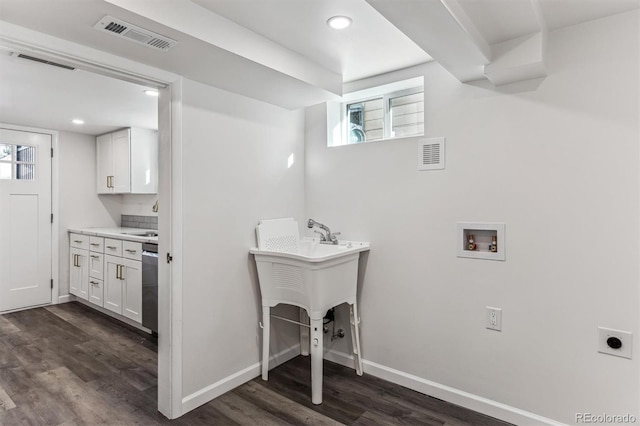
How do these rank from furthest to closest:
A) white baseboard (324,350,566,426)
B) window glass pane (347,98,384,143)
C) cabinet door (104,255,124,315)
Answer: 1. cabinet door (104,255,124,315)
2. window glass pane (347,98,384,143)
3. white baseboard (324,350,566,426)

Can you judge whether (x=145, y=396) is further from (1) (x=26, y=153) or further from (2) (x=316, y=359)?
(1) (x=26, y=153)

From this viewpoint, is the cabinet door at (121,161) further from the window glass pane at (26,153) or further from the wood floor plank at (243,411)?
the wood floor plank at (243,411)

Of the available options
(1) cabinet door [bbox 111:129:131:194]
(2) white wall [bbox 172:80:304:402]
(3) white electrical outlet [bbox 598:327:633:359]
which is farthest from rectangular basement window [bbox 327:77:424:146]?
(1) cabinet door [bbox 111:129:131:194]

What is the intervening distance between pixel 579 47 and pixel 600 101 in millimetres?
305

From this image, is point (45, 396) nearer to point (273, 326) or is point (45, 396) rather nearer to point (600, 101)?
point (273, 326)

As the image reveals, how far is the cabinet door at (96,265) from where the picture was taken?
153 inches

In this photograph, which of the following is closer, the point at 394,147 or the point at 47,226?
the point at 394,147

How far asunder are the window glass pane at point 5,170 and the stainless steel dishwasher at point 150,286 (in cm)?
214

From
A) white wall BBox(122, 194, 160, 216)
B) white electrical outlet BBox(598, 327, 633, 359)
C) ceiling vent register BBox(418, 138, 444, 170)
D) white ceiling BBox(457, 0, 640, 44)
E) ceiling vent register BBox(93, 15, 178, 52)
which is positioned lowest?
white electrical outlet BBox(598, 327, 633, 359)

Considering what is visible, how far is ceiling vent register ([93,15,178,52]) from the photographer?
1.47m

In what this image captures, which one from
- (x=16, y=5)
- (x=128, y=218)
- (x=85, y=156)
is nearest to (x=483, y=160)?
(x=16, y=5)

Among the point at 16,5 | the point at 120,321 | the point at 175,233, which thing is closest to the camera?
the point at 16,5

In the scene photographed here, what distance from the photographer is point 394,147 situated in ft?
8.16

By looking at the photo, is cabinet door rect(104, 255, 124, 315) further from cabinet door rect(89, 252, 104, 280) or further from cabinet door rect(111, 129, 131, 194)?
cabinet door rect(111, 129, 131, 194)
